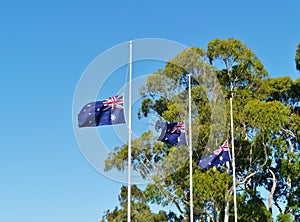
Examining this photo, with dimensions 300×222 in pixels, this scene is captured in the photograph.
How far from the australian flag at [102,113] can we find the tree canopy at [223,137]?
10.7 metres

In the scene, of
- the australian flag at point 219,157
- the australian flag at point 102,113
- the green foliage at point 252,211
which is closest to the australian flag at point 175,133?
the australian flag at point 219,157

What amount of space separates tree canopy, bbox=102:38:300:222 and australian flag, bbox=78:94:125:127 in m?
10.7

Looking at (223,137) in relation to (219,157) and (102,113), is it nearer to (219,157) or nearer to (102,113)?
(219,157)

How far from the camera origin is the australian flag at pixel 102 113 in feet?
55.8

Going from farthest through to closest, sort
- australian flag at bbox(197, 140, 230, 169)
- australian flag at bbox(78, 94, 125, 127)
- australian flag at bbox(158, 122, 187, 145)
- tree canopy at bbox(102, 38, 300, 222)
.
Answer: tree canopy at bbox(102, 38, 300, 222), australian flag at bbox(197, 140, 230, 169), australian flag at bbox(158, 122, 187, 145), australian flag at bbox(78, 94, 125, 127)

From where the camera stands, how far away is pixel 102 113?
1716 cm

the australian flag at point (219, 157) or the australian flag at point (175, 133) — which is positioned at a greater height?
the australian flag at point (175, 133)

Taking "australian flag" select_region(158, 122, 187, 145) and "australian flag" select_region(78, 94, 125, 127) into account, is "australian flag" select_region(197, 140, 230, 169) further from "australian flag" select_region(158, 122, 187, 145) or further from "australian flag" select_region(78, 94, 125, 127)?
"australian flag" select_region(78, 94, 125, 127)

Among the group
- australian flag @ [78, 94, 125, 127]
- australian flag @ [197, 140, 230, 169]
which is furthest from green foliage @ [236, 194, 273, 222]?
australian flag @ [78, 94, 125, 127]

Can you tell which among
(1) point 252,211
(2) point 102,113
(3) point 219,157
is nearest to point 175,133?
(3) point 219,157

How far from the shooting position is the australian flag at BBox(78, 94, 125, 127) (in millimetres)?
17016

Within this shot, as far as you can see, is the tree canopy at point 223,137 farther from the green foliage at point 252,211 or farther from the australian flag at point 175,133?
the australian flag at point 175,133

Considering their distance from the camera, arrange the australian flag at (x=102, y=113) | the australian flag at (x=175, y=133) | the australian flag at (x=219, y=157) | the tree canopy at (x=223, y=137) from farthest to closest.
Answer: the tree canopy at (x=223, y=137), the australian flag at (x=219, y=157), the australian flag at (x=175, y=133), the australian flag at (x=102, y=113)

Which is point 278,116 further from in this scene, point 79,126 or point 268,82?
point 79,126
